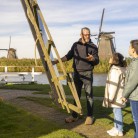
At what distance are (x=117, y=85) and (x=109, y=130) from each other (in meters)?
0.93

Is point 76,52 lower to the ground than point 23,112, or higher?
higher

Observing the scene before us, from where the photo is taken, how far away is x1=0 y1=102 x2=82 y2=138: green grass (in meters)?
6.48

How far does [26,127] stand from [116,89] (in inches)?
81.3

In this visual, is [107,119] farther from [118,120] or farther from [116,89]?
[116,89]

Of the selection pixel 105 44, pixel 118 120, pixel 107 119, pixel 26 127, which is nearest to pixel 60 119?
pixel 107 119

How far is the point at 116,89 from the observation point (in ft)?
22.6

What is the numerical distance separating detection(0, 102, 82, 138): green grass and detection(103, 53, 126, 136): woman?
2.99 feet

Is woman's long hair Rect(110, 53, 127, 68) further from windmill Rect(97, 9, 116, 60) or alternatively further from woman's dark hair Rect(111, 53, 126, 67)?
windmill Rect(97, 9, 116, 60)

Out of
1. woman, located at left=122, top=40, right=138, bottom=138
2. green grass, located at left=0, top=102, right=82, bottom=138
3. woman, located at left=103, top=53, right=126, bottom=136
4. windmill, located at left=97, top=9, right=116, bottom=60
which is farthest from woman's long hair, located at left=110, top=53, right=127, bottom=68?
windmill, located at left=97, top=9, right=116, bottom=60

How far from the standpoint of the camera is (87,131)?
7031 millimetres

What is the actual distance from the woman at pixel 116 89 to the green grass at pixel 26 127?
910 mm

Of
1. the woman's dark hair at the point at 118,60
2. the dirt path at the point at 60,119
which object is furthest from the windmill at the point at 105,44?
the woman's dark hair at the point at 118,60

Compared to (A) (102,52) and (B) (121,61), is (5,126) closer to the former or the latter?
(B) (121,61)

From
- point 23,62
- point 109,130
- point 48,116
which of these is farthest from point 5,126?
point 23,62
